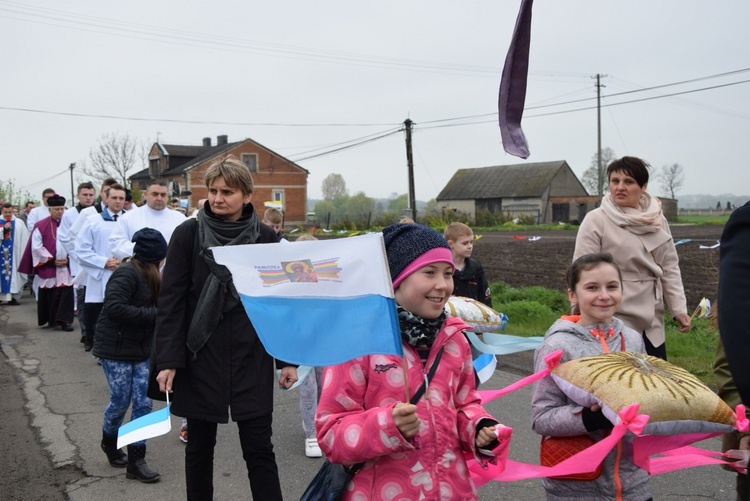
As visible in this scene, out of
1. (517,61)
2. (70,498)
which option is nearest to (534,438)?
(70,498)

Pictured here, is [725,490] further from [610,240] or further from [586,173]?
[586,173]

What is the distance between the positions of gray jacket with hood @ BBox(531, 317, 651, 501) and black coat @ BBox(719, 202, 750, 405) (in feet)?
4.76

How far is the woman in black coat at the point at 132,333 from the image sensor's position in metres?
4.86

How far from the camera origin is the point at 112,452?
5117 millimetres

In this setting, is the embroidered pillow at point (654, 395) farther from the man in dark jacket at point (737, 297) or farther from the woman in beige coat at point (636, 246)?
the woman in beige coat at point (636, 246)

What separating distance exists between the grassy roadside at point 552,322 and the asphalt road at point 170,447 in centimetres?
149

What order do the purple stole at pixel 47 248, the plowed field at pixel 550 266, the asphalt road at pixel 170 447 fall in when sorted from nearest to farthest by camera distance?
the asphalt road at pixel 170 447, the purple stole at pixel 47 248, the plowed field at pixel 550 266

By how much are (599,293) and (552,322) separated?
7851 mm

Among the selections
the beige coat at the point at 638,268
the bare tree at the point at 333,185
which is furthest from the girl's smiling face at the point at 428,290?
the bare tree at the point at 333,185

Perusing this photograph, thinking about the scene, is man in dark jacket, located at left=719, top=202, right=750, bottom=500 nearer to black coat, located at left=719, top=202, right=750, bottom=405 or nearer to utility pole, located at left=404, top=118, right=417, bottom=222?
black coat, located at left=719, top=202, right=750, bottom=405

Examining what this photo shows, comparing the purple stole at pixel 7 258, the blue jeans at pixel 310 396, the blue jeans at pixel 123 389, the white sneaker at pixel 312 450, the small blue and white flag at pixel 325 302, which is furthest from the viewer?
the purple stole at pixel 7 258

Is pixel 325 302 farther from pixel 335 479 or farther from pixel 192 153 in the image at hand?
pixel 192 153

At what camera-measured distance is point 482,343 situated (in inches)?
182

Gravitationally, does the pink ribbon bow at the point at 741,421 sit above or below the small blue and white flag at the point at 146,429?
above
